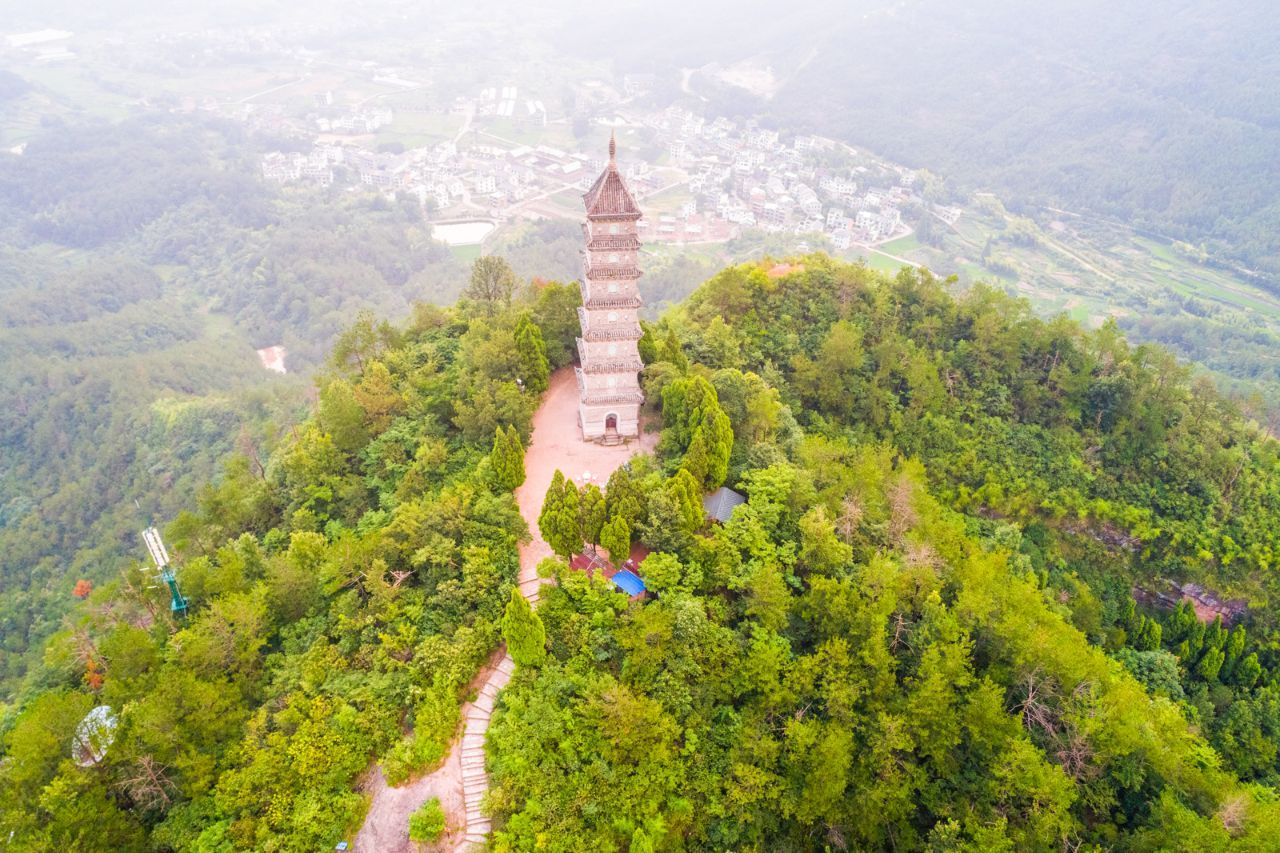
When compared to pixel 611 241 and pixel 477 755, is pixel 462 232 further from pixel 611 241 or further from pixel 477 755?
pixel 477 755

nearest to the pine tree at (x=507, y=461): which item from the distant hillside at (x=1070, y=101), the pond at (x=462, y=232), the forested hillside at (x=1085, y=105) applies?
the pond at (x=462, y=232)

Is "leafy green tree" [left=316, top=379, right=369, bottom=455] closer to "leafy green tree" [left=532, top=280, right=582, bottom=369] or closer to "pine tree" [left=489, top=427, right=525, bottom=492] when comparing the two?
"pine tree" [left=489, top=427, right=525, bottom=492]

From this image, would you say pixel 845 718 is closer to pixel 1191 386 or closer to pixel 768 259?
pixel 768 259

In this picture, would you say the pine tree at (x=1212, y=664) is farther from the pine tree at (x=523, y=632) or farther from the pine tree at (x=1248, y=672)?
the pine tree at (x=523, y=632)

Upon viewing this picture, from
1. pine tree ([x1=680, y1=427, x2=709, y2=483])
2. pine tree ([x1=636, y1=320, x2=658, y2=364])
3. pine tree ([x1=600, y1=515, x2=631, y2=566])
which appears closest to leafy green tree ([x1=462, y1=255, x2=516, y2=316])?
pine tree ([x1=636, y1=320, x2=658, y2=364])

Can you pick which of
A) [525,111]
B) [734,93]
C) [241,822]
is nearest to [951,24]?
[734,93]
